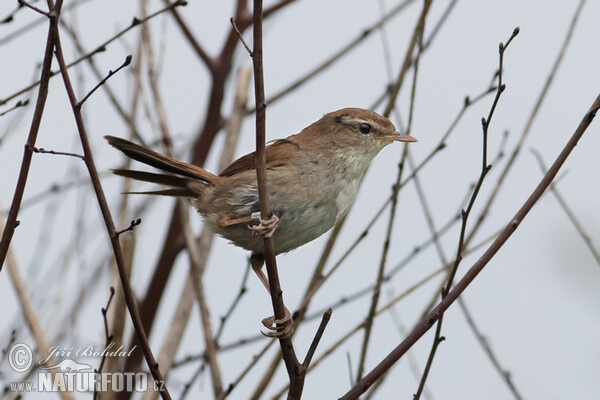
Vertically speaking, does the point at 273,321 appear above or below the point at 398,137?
below

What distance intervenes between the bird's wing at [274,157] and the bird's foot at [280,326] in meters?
0.70

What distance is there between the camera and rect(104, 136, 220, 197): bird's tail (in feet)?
10.6

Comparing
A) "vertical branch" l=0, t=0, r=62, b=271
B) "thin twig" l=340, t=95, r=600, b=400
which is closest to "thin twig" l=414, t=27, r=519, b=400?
"thin twig" l=340, t=95, r=600, b=400

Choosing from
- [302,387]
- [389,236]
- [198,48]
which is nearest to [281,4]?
[198,48]

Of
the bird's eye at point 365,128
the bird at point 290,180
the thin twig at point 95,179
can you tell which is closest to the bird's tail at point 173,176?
the bird at point 290,180

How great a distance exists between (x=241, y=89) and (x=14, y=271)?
177 centimetres

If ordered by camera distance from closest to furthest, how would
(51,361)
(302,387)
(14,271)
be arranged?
1. (302,387)
2. (14,271)
3. (51,361)

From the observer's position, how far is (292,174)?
3123mm

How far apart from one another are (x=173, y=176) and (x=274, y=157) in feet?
1.67

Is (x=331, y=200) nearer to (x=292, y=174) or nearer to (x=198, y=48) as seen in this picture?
(x=292, y=174)

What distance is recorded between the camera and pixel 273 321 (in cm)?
279

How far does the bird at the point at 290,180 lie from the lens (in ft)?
10.0

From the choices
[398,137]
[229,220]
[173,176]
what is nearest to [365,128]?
[398,137]

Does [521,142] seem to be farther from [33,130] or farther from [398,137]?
[33,130]
